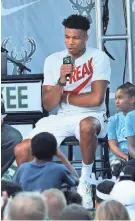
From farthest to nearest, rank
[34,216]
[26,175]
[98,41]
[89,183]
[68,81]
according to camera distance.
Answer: [98,41] → [68,81] → [89,183] → [26,175] → [34,216]

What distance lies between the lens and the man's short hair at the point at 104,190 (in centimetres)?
594

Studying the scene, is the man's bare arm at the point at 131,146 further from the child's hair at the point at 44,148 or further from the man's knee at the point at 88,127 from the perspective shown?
the child's hair at the point at 44,148

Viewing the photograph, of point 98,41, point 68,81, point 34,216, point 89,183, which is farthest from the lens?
point 98,41

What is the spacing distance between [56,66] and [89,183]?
1.26 metres

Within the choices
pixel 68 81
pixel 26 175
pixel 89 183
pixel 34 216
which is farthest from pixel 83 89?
pixel 34 216

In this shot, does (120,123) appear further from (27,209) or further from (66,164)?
(27,209)

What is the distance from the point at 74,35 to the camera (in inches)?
291

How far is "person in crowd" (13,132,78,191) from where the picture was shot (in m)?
6.18

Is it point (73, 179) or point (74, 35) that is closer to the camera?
point (73, 179)

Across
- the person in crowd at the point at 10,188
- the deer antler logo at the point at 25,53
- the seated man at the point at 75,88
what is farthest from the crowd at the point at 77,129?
the deer antler logo at the point at 25,53

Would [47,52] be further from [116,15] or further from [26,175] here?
[26,175]

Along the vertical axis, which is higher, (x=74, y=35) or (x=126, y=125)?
(x=74, y=35)

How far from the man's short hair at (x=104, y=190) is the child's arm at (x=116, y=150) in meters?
1.33

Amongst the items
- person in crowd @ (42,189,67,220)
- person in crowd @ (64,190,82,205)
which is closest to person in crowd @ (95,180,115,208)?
person in crowd @ (64,190,82,205)
